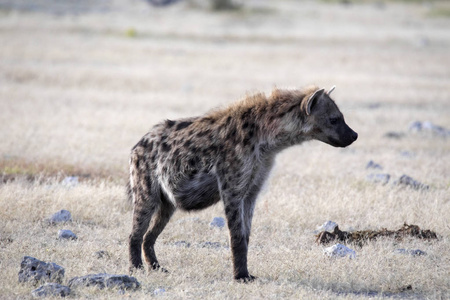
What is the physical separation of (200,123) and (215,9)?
39.1m

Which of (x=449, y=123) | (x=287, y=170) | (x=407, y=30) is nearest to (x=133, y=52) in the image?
(x=449, y=123)

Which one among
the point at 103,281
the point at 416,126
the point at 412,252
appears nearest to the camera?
the point at 103,281

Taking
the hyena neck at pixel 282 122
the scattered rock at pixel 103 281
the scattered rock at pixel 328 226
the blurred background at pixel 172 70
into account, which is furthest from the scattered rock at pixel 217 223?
the scattered rock at pixel 103 281

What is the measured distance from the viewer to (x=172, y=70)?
71.9 ft

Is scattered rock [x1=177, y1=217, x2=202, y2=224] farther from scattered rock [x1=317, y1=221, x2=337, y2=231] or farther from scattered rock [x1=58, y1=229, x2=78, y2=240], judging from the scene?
scattered rock [x1=317, y1=221, x2=337, y2=231]

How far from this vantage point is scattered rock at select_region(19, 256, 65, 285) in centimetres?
527

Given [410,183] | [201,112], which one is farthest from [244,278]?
[201,112]

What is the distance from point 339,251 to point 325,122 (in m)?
1.38

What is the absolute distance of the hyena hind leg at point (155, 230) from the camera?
6215 mm

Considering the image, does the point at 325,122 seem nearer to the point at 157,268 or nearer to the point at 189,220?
the point at 157,268

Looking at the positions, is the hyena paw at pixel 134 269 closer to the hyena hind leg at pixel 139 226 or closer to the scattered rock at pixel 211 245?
the hyena hind leg at pixel 139 226

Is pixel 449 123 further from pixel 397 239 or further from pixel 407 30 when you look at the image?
pixel 407 30

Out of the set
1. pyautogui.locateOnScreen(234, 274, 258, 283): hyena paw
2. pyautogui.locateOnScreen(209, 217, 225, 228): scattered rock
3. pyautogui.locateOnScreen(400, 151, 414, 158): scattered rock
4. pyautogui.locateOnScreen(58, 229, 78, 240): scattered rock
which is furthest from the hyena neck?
pyautogui.locateOnScreen(400, 151, 414, 158): scattered rock

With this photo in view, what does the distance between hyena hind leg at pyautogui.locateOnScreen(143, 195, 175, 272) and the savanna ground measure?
21 cm
